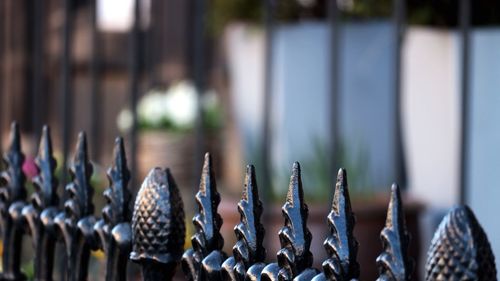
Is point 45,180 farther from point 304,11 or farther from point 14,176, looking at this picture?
point 304,11

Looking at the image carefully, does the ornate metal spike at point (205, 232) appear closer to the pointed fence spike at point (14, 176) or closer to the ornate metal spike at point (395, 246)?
the ornate metal spike at point (395, 246)

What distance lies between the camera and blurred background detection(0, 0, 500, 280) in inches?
90.7

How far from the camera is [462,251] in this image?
36.0 inches

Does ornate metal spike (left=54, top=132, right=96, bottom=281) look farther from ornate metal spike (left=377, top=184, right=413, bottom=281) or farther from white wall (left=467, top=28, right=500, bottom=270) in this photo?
white wall (left=467, top=28, right=500, bottom=270)

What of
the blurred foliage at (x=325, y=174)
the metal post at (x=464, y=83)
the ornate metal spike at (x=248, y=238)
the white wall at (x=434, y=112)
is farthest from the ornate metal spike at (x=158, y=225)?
the blurred foliage at (x=325, y=174)

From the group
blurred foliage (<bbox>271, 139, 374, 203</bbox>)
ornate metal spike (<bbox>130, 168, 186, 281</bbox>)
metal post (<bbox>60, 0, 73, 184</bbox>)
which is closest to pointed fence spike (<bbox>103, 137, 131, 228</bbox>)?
ornate metal spike (<bbox>130, 168, 186, 281</bbox>)

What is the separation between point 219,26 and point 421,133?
1.32 m

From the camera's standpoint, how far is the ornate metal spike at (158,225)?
4.13 feet

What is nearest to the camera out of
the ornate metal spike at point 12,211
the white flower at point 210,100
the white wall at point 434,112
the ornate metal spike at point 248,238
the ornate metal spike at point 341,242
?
the ornate metal spike at point 341,242

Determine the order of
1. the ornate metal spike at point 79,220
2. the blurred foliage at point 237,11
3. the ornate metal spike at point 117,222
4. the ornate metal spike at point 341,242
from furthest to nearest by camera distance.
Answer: the blurred foliage at point 237,11 → the ornate metal spike at point 79,220 → the ornate metal spike at point 117,222 → the ornate metal spike at point 341,242

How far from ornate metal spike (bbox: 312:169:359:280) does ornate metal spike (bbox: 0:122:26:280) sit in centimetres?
73

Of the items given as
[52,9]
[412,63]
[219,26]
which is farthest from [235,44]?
[52,9]

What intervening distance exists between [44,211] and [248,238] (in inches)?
20.2

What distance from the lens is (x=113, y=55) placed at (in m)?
6.71
